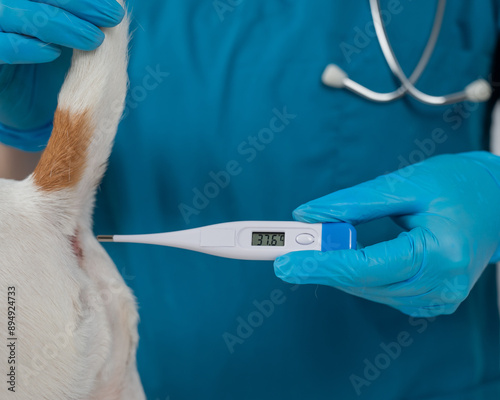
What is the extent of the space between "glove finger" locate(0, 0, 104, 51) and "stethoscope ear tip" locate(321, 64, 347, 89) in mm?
423

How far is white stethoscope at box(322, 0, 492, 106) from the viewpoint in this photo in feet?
2.95

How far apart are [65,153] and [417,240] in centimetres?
53

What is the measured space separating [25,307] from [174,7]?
0.62 m

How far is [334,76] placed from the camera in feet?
2.96

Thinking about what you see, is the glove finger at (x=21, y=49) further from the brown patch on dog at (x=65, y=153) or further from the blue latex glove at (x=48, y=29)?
the brown patch on dog at (x=65, y=153)

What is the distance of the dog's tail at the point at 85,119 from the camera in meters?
0.61

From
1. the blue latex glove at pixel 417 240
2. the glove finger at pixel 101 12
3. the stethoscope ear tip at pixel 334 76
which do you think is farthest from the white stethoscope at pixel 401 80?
the glove finger at pixel 101 12

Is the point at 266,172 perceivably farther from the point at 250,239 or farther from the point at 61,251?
the point at 61,251

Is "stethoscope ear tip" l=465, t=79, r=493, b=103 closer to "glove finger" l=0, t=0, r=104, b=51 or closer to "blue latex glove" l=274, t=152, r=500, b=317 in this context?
"blue latex glove" l=274, t=152, r=500, b=317

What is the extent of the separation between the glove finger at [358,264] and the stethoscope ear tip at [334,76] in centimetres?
32

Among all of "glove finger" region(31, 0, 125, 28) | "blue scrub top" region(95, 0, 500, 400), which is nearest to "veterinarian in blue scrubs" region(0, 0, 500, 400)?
"blue scrub top" region(95, 0, 500, 400)

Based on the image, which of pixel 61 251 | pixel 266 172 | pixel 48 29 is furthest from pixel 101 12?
pixel 266 172

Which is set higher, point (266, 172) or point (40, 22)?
point (40, 22)

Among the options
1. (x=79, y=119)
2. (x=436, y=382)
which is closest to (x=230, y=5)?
(x=79, y=119)
